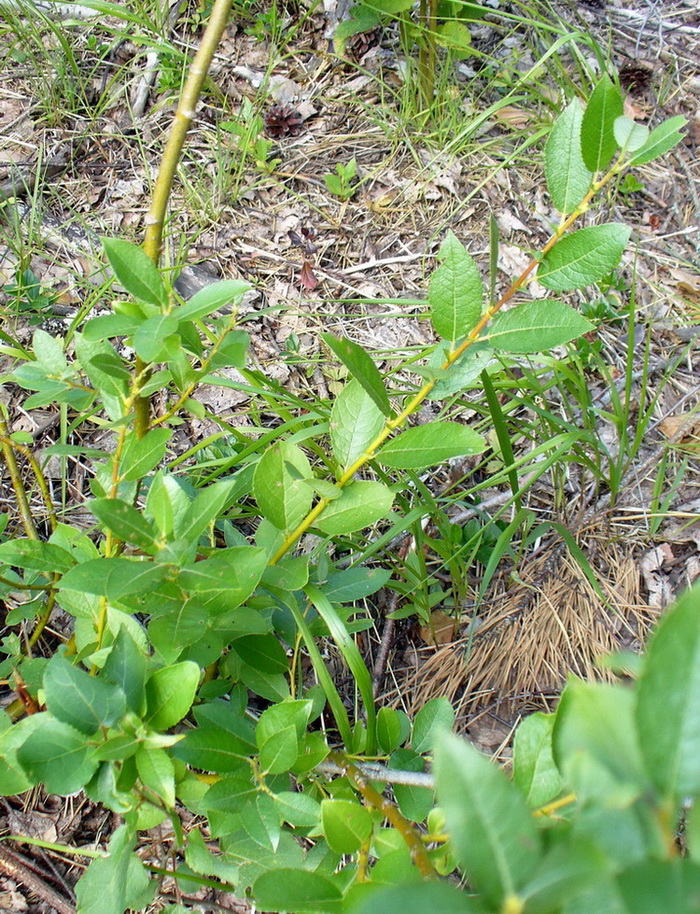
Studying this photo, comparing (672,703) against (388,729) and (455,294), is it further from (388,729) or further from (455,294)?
(388,729)

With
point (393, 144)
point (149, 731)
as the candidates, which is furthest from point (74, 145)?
point (149, 731)

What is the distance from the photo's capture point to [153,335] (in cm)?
75

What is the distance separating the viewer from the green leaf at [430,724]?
964 millimetres

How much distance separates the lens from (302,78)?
2621mm

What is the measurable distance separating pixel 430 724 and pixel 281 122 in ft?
7.41

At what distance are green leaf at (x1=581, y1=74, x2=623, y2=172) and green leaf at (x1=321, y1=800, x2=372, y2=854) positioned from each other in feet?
2.38

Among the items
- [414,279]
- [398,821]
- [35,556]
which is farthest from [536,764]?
[414,279]

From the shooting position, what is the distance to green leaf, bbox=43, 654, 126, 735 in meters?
0.72

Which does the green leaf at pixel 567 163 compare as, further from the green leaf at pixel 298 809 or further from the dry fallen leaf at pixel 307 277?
the dry fallen leaf at pixel 307 277

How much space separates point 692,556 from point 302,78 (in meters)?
2.22

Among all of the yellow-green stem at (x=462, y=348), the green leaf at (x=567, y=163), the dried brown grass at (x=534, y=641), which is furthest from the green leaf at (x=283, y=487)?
the dried brown grass at (x=534, y=641)

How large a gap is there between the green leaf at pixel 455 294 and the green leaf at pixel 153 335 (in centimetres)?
30

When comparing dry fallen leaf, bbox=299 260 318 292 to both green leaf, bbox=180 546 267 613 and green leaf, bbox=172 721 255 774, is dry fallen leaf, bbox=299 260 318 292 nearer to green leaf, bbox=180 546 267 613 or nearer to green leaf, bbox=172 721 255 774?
green leaf, bbox=180 546 267 613

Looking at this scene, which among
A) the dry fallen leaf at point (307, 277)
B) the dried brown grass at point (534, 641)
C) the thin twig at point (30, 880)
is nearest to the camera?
the thin twig at point (30, 880)
